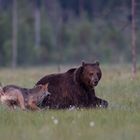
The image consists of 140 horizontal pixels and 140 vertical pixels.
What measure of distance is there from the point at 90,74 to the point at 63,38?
54.6m

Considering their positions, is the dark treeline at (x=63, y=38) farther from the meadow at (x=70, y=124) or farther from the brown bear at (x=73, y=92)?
the meadow at (x=70, y=124)

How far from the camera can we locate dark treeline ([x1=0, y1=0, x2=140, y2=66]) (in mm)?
62344

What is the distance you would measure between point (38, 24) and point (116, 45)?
23.8 ft

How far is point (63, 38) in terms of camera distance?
69500 mm

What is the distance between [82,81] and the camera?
1534 centimetres

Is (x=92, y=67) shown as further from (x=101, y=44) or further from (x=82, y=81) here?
(x=101, y=44)

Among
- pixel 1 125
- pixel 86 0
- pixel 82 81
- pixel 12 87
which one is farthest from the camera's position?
pixel 86 0

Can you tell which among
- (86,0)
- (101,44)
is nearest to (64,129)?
(101,44)

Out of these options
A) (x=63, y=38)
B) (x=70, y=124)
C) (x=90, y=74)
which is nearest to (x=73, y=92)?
(x=90, y=74)

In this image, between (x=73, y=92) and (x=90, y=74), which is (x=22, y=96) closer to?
(x=73, y=92)

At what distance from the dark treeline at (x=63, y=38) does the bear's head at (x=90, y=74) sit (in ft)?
146

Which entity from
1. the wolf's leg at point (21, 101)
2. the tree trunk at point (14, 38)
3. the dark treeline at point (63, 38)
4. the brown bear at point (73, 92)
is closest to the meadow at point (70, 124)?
the wolf's leg at point (21, 101)

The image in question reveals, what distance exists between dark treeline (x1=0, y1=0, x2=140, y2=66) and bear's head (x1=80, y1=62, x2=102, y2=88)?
146ft

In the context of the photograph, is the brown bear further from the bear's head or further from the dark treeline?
the dark treeline
